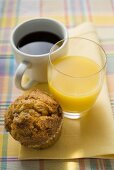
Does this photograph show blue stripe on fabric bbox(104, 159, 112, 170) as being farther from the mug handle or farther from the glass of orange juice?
the mug handle

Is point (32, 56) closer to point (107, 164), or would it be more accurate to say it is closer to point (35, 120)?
point (35, 120)

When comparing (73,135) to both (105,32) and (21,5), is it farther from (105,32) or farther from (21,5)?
(21,5)

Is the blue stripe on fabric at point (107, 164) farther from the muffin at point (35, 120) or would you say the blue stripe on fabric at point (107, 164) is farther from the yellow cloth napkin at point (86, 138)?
the muffin at point (35, 120)

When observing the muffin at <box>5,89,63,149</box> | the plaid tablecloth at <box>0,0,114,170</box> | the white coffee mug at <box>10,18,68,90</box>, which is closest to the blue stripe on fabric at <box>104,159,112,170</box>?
the plaid tablecloth at <box>0,0,114,170</box>

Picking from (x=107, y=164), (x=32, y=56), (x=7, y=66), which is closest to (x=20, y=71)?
(x=32, y=56)

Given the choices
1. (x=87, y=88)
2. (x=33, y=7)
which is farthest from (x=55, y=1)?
(x=87, y=88)
